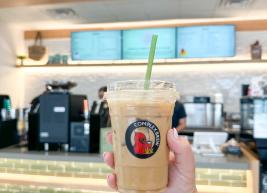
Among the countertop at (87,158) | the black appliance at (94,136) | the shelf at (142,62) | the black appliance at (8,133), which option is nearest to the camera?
the countertop at (87,158)

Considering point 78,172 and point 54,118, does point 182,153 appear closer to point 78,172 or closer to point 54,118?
point 78,172

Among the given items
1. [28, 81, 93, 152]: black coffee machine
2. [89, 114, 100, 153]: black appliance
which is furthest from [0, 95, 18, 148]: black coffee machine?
[89, 114, 100, 153]: black appliance

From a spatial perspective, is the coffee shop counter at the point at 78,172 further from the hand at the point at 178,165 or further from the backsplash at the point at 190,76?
the backsplash at the point at 190,76

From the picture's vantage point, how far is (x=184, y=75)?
17.6 feet

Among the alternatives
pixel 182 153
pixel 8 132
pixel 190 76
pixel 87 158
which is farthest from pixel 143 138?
pixel 190 76

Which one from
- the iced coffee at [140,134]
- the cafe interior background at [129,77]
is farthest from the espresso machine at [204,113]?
the iced coffee at [140,134]

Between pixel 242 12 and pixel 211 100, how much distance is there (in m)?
1.49

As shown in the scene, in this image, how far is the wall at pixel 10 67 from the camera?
5.22 m

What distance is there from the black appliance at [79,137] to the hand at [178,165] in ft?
5.26

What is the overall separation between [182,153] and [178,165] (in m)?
0.06

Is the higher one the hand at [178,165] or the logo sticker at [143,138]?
the logo sticker at [143,138]

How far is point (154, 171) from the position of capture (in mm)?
867

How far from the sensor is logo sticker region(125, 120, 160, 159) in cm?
84

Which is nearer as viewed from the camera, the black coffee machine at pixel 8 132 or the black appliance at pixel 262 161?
the black appliance at pixel 262 161
